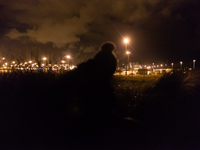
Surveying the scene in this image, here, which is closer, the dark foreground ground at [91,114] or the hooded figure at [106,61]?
the hooded figure at [106,61]

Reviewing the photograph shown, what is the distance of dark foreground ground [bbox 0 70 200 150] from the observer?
9.87 feet

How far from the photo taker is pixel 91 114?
123 inches

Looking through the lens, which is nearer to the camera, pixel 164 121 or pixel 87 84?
pixel 87 84

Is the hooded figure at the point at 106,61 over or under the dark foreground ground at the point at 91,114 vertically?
over

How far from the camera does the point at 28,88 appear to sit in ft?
15.4

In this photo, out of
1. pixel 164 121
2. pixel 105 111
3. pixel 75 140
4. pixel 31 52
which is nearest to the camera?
pixel 105 111

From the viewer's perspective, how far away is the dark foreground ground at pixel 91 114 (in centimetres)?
301

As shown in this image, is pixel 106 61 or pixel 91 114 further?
pixel 91 114

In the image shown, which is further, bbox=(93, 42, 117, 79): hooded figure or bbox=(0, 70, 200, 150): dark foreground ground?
bbox=(0, 70, 200, 150): dark foreground ground

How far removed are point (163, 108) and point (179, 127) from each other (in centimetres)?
68

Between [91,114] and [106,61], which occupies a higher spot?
[106,61]

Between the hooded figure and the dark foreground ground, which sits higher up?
the hooded figure

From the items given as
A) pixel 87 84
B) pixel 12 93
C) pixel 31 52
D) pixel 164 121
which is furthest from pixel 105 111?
pixel 31 52

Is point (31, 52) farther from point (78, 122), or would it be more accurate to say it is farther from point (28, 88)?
point (78, 122)
